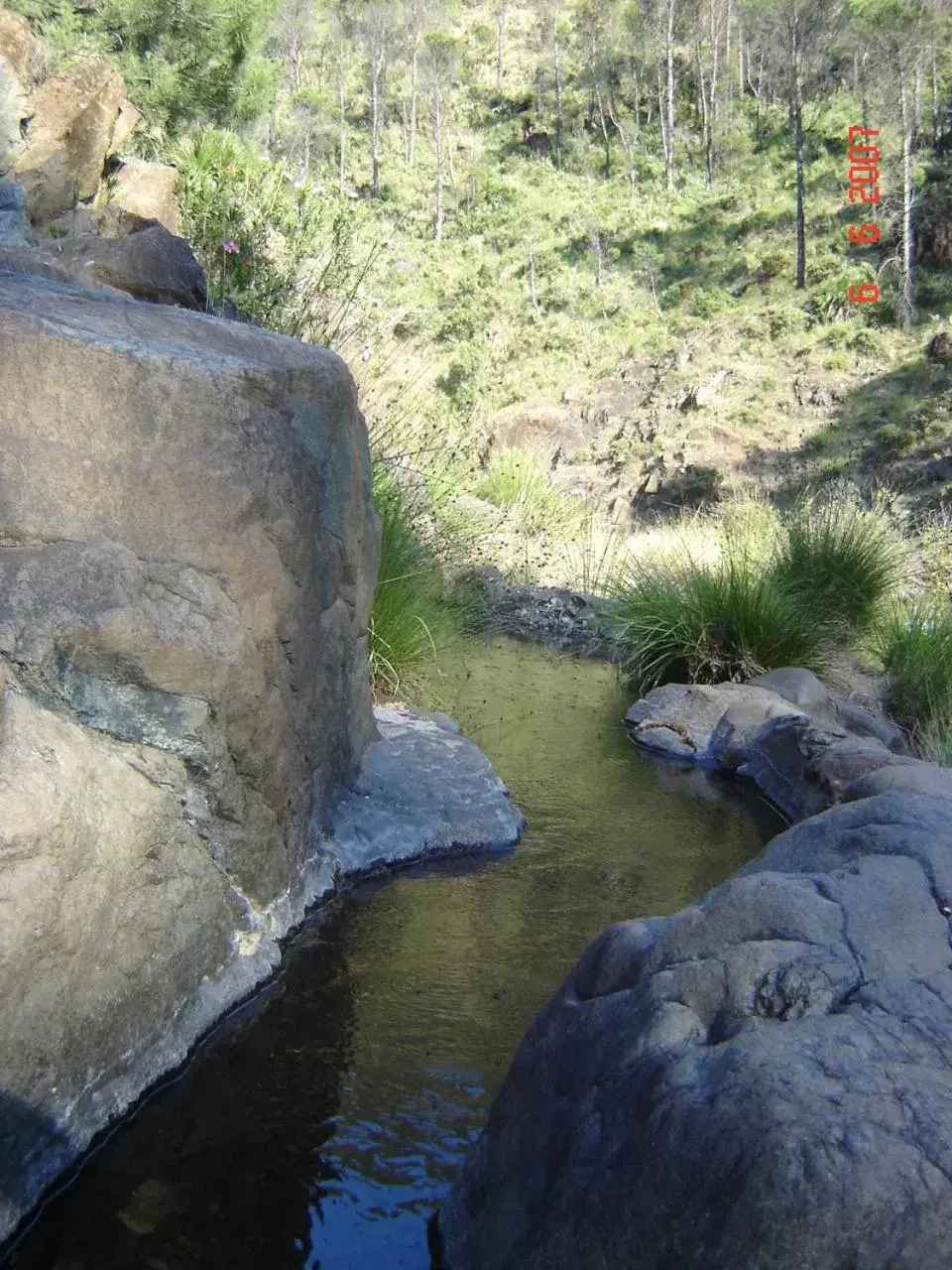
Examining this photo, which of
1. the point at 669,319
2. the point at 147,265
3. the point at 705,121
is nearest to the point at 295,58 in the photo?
the point at 705,121

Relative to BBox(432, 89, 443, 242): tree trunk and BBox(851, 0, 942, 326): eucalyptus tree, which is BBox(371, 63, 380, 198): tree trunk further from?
BBox(851, 0, 942, 326): eucalyptus tree

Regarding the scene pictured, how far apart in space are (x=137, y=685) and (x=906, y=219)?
25491 millimetres

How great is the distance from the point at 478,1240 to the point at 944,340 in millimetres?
21298

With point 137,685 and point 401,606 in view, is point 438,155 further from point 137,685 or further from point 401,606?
point 137,685

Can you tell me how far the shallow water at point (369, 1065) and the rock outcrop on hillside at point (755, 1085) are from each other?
256 mm

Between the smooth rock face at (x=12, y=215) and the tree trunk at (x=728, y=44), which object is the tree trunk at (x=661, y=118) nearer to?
the tree trunk at (x=728, y=44)

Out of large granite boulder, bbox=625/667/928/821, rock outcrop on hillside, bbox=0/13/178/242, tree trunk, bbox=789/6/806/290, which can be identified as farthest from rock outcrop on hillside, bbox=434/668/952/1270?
tree trunk, bbox=789/6/806/290

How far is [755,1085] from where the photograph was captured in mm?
1509

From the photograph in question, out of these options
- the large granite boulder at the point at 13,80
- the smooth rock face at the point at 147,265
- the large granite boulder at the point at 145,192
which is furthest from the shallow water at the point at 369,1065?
the large granite boulder at the point at 13,80

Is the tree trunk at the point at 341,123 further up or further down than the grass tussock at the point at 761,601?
further up

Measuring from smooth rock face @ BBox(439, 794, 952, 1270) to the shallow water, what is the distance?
0.26 meters

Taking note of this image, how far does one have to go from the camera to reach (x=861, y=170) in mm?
28844

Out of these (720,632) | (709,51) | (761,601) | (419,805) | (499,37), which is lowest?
(720,632)

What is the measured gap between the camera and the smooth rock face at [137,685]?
2184mm
